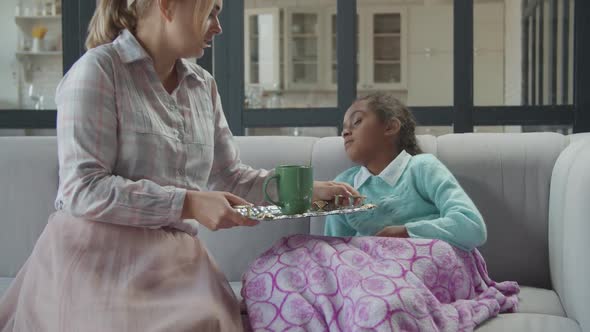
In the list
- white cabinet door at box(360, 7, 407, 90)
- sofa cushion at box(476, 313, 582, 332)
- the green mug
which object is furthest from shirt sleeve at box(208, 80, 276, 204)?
white cabinet door at box(360, 7, 407, 90)

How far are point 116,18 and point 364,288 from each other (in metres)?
0.79

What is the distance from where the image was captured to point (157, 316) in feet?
4.00

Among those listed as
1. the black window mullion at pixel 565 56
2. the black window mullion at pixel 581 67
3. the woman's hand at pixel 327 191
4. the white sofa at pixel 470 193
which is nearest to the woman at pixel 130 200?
the woman's hand at pixel 327 191

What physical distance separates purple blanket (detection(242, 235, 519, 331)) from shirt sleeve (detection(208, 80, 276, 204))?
0.60ft

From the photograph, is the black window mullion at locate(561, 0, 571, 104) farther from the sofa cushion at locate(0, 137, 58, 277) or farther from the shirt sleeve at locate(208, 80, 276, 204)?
the sofa cushion at locate(0, 137, 58, 277)

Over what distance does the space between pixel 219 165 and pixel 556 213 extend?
3.04 ft

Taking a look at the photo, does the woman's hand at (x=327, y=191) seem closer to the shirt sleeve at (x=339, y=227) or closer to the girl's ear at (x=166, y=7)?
the shirt sleeve at (x=339, y=227)

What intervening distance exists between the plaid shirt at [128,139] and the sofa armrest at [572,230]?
2.81 ft

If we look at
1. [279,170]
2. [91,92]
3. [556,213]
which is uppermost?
[91,92]

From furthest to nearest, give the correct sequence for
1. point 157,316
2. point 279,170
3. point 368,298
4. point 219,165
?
point 219,165
point 279,170
point 368,298
point 157,316

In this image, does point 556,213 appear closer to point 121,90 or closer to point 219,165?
point 219,165

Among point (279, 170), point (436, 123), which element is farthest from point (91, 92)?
point (436, 123)

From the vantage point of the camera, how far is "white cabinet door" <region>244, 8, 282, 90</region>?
694 centimetres

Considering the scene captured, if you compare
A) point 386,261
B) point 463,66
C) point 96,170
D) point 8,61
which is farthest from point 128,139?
point 8,61
